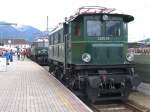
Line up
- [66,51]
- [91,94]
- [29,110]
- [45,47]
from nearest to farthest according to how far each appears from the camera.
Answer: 1. [29,110]
2. [91,94]
3. [66,51]
4. [45,47]

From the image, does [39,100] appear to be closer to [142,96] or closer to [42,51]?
[142,96]

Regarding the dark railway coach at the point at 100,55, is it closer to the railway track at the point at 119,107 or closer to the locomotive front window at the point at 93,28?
the locomotive front window at the point at 93,28

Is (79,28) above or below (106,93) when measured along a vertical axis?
above

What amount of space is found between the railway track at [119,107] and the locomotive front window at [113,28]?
2.79 meters

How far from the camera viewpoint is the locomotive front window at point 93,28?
1673 cm

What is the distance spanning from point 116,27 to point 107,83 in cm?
254

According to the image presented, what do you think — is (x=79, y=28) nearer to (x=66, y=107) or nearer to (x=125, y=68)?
(x=125, y=68)

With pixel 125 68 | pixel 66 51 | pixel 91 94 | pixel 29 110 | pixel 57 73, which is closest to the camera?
pixel 29 110

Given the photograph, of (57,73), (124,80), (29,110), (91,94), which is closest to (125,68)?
(124,80)

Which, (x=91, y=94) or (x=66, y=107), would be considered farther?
(x=91, y=94)

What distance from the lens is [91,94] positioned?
15.8 metres

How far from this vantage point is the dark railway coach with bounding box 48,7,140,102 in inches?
632

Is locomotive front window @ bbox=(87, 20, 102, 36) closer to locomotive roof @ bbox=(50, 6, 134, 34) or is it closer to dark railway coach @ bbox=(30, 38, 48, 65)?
locomotive roof @ bbox=(50, 6, 134, 34)

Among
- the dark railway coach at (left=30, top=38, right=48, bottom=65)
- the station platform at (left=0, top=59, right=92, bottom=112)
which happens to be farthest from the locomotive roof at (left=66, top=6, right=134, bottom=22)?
the dark railway coach at (left=30, top=38, right=48, bottom=65)
